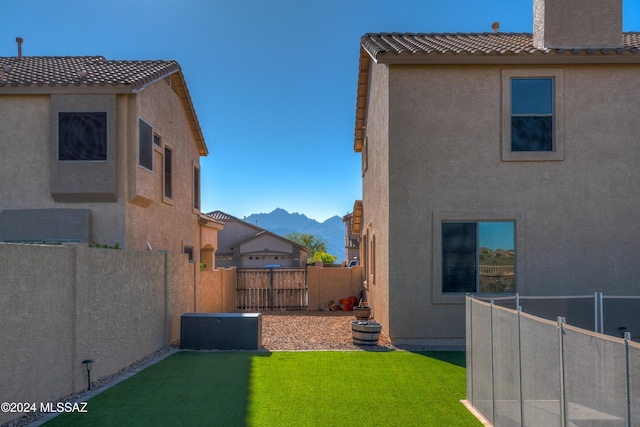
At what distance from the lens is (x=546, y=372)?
4.66m

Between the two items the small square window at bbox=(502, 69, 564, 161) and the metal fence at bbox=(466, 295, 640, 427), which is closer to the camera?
the metal fence at bbox=(466, 295, 640, 427)

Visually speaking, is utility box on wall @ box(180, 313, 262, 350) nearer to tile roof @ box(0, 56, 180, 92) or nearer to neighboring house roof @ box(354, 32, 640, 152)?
tile roof @ box(0, 56, 180, 92)

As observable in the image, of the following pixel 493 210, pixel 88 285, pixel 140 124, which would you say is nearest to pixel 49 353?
Answer: pixel 88 285

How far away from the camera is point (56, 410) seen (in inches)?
273

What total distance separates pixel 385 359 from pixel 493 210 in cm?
430

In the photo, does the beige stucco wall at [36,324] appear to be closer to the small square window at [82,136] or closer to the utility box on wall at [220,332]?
the utility box on wall at [220,332]

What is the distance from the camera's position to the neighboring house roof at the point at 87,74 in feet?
39.7

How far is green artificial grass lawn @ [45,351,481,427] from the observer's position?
22.1 feet

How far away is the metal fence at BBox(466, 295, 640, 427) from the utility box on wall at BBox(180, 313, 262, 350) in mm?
5574

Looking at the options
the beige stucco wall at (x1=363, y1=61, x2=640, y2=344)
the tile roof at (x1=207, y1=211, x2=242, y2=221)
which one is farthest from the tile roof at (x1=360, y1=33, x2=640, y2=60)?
the tile roof at (x1=207, y1=211, x2=242, y2=221)

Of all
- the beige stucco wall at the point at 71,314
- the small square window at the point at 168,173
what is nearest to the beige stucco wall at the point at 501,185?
the beige stucco wall at the point at 71,314

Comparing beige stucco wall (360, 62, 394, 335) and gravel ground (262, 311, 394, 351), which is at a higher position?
beige stucco wall (360, 62, 394, 335)

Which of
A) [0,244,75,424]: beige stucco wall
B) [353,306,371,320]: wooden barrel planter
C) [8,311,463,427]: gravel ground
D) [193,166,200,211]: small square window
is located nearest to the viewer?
[0,244,75,424]: beige stucco wall

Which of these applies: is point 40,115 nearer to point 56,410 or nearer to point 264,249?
point 56,410
